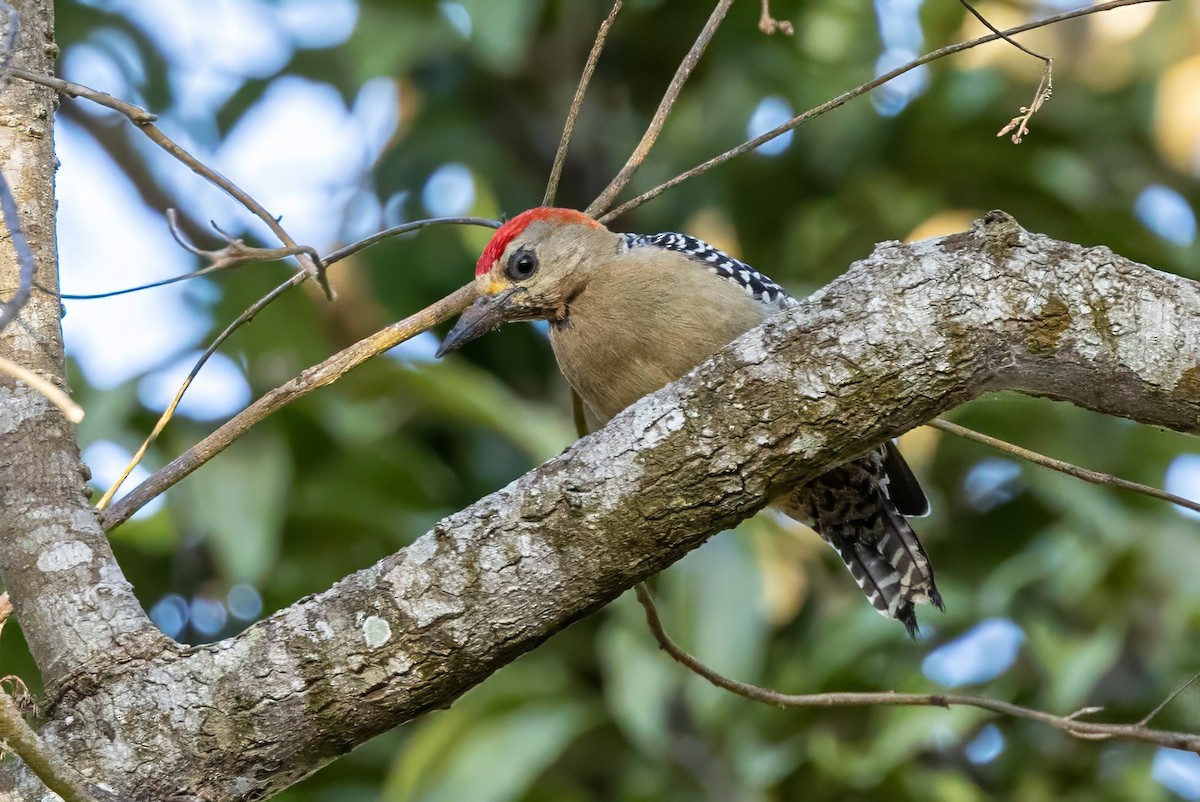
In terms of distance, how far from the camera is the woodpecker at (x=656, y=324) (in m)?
3.80

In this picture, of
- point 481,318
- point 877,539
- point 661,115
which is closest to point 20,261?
point 661,115

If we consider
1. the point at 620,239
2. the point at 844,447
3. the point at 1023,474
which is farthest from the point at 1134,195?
the point at 844,447

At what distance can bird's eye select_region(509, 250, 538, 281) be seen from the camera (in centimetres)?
408

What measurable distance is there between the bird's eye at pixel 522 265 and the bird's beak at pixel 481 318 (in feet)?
0.19

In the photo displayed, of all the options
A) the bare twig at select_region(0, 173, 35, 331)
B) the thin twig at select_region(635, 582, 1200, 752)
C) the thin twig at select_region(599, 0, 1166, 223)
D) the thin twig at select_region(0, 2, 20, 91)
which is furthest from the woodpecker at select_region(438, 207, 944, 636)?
the bare twig at select_region(0, 173, 35, 331)

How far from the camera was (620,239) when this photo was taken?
4305 mm

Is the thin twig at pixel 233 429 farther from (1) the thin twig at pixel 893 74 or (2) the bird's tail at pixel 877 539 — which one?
(2) the bird's tail at pixel 877 539

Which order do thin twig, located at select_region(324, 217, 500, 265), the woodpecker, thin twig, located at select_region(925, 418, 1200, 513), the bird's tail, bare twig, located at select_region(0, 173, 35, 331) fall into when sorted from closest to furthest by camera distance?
1. bare twig, located at select_region(0, 173, 35, 331)
2. thin twig, located at select_region(925, 418, 1200, 513)
3. thin twig, located at select_region(324, 217, 500, 265)
4. the woodpecker
5. the bird's tail

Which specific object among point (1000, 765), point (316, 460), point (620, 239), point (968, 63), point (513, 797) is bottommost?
point (1000, 765)

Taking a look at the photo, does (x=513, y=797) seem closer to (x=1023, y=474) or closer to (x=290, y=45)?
(x=1023, y=474)

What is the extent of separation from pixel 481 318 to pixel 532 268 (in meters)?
0.23

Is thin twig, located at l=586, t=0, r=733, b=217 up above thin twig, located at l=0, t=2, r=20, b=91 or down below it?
below

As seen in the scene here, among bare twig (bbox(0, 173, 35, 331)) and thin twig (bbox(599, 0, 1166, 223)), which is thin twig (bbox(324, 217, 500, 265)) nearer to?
thin twig (bbox(599, 0, 1166, 223))

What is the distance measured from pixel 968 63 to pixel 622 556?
6.67 metres
